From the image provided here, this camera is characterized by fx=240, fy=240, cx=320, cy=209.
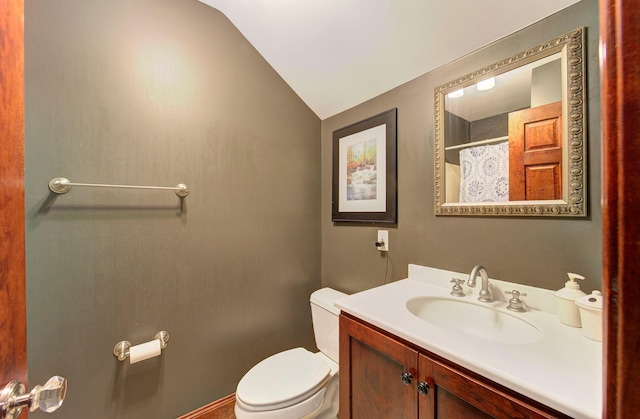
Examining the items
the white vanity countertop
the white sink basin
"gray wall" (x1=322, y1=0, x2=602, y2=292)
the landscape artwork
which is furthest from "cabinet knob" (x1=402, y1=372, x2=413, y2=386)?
the landscape artwork

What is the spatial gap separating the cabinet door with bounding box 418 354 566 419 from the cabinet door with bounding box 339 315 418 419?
39 millimetres

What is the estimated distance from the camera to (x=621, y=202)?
0.95 ft

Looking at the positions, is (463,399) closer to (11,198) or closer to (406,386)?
(406,386)

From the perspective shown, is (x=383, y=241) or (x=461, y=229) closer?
(x=461, y=229)

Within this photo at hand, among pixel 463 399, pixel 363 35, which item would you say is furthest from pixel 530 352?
pixel 363 35

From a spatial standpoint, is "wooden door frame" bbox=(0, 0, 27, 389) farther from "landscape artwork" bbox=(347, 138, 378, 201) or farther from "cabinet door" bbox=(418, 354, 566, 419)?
"landscape artwork" bbox=(347, 138, 378, 201)

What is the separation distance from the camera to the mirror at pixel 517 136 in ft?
2.75

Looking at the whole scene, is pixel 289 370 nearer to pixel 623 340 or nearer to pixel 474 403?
pixel 474 403

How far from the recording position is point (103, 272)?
1118mm

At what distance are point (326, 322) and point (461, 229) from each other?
95 cm

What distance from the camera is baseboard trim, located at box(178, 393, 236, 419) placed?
1.34m

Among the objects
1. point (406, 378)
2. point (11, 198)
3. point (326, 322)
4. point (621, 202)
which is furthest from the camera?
point (326, 322)

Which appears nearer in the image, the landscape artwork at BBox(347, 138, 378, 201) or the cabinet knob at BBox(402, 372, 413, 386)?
→ the cabinet knob at BBox(402, 372, 413, 386)

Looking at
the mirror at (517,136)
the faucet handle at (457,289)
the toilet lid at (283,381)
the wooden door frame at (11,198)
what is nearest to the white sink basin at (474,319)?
the faucet handle at (457,289)
